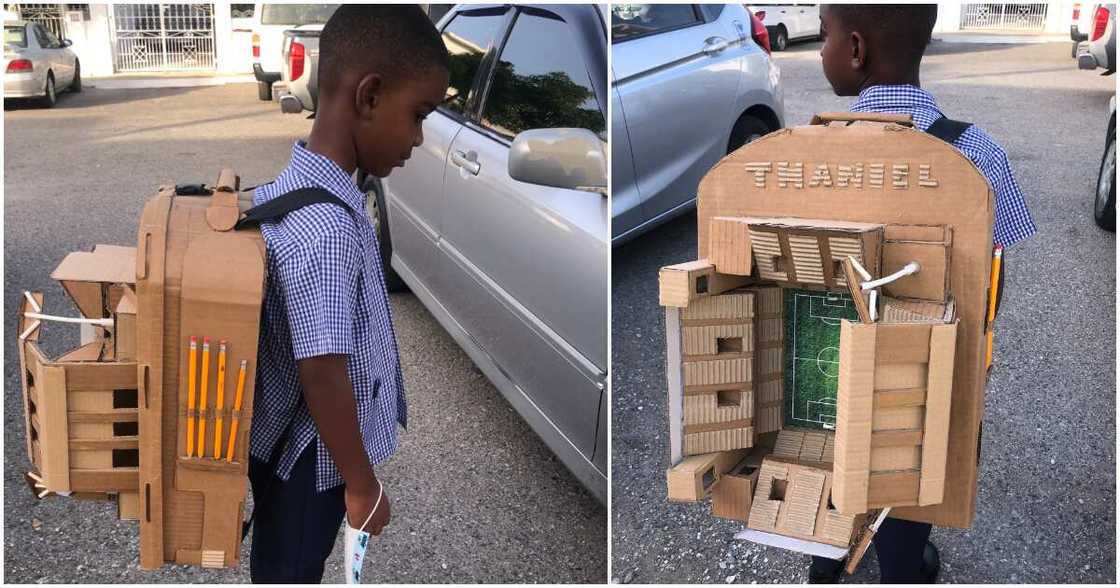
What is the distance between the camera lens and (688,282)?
5.65ft

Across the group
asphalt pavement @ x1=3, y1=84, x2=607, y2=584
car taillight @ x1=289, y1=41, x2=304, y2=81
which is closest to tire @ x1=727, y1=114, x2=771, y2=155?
asphalt pavement @ x1=3, y1=84, x2=607, y2=584

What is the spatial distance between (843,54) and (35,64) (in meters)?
13.0

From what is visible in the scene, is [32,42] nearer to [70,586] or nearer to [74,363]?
[70,586]

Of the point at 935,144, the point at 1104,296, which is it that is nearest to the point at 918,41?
the point at 935,144

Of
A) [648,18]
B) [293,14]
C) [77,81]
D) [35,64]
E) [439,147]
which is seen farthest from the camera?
[77,81]

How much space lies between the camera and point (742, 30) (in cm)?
532

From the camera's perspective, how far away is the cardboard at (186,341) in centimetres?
153

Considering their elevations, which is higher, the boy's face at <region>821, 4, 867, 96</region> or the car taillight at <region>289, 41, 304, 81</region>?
the boy's face at <region>821, 4, 867, 96</region>

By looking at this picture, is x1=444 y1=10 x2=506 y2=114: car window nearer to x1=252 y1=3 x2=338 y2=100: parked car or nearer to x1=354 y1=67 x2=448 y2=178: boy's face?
x1=354 y1=67 x2=448 y2=178: boy's face

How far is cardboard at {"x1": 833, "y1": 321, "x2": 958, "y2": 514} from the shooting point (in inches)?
60.5

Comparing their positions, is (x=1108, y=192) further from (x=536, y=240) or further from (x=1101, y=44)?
(x=536, y=240)

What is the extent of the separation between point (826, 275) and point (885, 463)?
0.33 meters

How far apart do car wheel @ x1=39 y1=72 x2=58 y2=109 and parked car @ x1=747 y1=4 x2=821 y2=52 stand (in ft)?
30.4

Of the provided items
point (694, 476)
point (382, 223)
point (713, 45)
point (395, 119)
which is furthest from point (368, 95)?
point (713, 45)
